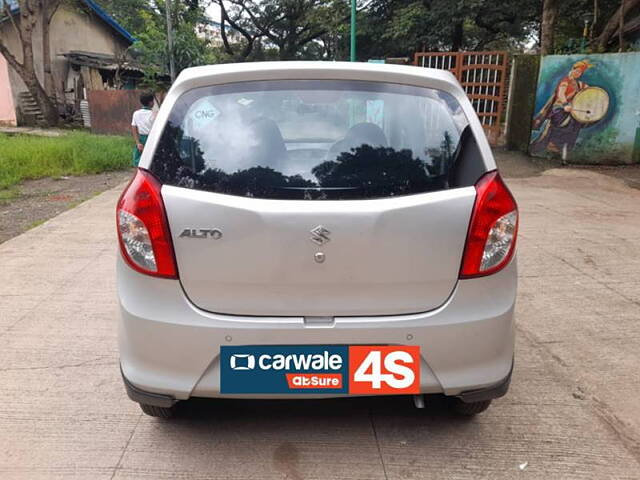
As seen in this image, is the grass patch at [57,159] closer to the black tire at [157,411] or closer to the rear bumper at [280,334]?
the black tire at [157,411]

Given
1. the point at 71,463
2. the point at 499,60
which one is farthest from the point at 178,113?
the point at 499,60

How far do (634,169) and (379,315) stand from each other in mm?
9785

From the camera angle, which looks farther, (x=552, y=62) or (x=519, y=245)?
(x=552, y=62)

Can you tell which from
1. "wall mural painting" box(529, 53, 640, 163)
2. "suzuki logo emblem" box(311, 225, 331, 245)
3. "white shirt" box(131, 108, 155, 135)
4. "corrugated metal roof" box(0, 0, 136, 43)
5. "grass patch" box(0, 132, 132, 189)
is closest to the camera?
"suzuki logo emblem" box(311, 225, 331, 245)

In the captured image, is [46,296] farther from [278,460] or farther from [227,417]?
[278,460]

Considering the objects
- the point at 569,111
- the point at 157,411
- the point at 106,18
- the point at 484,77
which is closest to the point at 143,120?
the point at 157,411

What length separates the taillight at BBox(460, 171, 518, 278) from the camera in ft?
6.54

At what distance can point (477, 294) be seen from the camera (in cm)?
202

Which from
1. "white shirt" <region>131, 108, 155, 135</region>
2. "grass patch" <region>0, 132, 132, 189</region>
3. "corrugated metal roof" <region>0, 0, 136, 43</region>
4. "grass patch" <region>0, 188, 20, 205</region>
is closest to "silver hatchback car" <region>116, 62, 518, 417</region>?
"white shirt" <region>131, 108, 155, 135</region>

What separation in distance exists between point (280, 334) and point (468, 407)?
1044mm

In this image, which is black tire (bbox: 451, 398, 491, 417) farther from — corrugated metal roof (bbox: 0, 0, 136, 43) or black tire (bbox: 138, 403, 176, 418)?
corrugated metal roof (bbox: 0, 0, 136, 43)

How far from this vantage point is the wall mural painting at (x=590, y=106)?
9844mm

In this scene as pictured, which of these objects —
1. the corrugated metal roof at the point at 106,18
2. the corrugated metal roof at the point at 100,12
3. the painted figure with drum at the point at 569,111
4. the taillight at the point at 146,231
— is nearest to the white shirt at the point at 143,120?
the taillight at the point at 146,231

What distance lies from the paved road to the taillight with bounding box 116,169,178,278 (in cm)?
88
